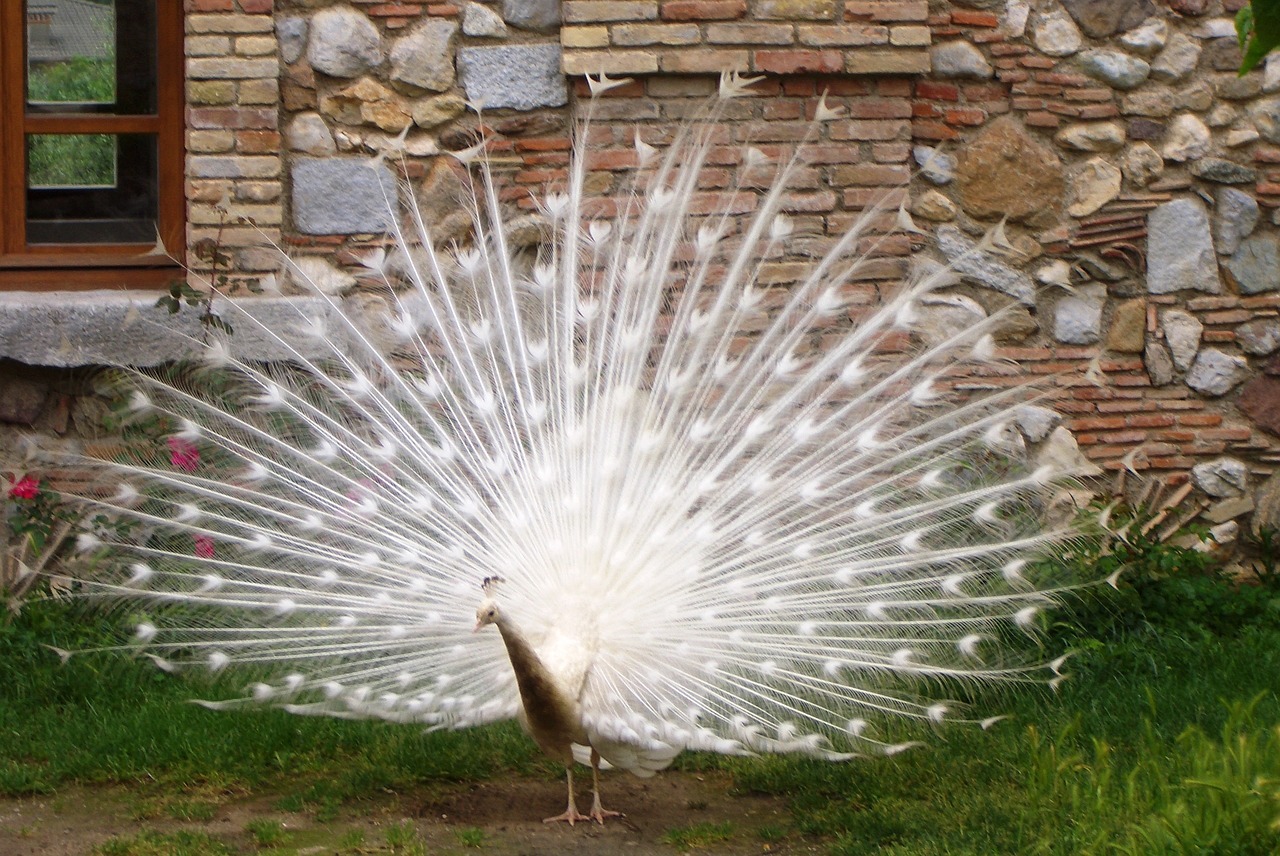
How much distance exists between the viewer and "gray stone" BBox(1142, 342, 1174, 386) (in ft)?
20.6

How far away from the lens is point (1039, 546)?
443 cm

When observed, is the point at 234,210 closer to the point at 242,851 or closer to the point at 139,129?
the point at 139,129

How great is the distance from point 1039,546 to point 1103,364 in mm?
2070

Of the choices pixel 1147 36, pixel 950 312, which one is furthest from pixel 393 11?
pixel 1147 36

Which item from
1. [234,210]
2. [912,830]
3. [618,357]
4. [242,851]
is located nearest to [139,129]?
Answer: [234,210]

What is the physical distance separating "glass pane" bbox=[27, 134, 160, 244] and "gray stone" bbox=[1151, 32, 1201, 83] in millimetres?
4132

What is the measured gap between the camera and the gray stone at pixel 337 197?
6000mm

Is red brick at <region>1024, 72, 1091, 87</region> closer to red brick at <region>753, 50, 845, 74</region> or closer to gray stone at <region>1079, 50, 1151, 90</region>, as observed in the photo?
gray stone at <region>1079, 50, 1151, 90</region>

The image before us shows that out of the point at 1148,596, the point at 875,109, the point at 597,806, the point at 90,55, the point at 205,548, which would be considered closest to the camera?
the point at 597,806

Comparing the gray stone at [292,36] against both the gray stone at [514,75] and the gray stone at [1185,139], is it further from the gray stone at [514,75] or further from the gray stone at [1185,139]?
the gray stone at [1185,139]

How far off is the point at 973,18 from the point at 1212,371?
5.78 ft

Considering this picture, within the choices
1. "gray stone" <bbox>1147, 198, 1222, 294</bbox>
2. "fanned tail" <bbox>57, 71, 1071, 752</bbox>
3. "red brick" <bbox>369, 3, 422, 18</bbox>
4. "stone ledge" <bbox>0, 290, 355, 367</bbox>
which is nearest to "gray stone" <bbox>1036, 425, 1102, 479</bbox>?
"gray stone" <bbox>1147, 198, 1222, 294</bbox>

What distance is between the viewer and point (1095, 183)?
6.24 metres

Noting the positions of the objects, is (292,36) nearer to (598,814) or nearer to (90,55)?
(90,55)
